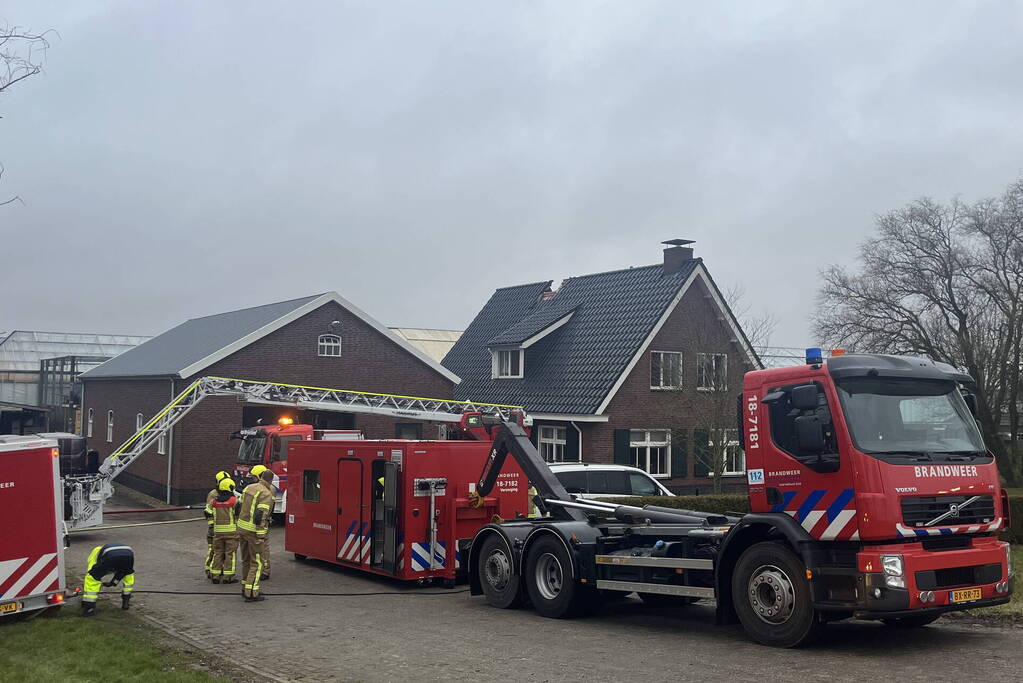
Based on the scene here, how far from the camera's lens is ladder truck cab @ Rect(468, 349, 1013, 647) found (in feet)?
31.1

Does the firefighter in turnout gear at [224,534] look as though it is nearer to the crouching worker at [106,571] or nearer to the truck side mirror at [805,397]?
the crouching worker at [106,571]

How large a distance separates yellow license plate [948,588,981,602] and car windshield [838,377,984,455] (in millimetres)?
1300

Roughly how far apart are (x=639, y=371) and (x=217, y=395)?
12.1 metres

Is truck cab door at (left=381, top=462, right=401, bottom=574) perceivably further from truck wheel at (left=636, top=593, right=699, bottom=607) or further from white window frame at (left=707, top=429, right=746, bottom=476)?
white window frame at (left=707, top=429, right=746, bottom=476)

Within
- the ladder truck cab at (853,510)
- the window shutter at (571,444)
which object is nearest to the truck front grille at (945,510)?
the ladder truck cab at (853,510)

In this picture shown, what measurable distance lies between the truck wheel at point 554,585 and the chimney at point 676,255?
67.5 feet

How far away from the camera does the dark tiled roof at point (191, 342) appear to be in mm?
31688

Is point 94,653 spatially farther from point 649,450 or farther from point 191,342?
point 191,342

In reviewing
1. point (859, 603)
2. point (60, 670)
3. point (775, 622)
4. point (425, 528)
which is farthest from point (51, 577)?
point (859, 603)

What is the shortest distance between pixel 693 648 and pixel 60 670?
237 inches

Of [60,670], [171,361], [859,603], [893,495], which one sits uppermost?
[171,361]

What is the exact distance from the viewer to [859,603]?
931 cm

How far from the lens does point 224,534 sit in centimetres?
1520

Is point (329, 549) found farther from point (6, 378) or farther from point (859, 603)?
point (6, 378)
